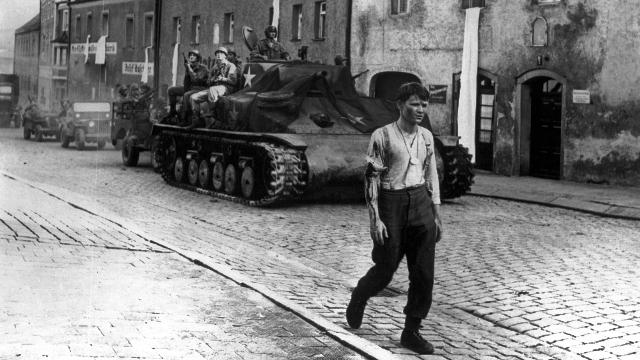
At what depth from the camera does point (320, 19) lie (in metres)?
30.0

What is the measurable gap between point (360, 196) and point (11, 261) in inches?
317

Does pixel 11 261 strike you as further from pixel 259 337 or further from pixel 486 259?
pixel 486 259

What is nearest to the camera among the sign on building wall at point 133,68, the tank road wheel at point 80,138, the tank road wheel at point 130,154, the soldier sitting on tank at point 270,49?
the soldier sitting on tank at point 270,49

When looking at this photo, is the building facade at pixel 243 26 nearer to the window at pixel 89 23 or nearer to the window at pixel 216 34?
the window at pixel 216 34

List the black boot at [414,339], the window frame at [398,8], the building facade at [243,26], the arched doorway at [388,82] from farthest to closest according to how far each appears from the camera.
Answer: the building facade at [243,26] < the arched doorway at [388,82] < the window frame at [398,8] < the black boot at [414,339]

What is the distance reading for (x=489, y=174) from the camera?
23.1 metres

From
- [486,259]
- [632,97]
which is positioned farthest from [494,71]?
[486,259]

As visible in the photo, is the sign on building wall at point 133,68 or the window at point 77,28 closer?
the sign on building wall at point 133,68

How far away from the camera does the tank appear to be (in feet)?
48.1

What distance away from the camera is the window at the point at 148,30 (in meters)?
43.7

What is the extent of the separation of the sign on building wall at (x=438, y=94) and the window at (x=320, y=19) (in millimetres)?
5947

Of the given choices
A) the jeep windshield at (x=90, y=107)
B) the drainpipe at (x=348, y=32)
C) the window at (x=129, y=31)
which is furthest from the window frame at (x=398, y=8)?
the window at (x=129, y=31)

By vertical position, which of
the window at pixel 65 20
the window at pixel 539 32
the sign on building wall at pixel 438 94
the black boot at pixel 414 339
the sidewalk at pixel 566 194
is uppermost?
the window at pixel 65 20

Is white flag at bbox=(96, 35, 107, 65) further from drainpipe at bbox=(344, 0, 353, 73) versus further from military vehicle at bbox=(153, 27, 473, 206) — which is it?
military vehicle at bbox=(153, 27, 473, 206)
